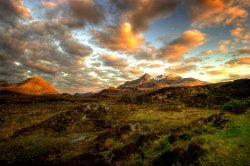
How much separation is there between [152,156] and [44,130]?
84.1 feet

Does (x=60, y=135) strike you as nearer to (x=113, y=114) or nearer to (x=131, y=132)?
(x=131, y=132)

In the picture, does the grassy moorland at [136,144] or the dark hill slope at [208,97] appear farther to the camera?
the dark hill slope at [208,97]

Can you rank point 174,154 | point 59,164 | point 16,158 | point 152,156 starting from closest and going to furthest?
point 174,154
point 152,156
point 59,164
point 16,158

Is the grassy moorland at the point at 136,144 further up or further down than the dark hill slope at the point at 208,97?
further down

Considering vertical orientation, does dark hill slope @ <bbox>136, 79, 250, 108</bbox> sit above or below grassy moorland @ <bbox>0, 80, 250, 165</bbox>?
above

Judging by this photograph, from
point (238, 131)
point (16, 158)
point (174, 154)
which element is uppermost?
point (238, 131)

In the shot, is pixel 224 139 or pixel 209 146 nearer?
pixel 209 146

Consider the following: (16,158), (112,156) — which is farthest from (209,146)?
(16,158)

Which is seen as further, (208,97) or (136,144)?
(208,97)

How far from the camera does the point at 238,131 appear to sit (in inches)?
532

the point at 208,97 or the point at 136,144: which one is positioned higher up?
the point at 208,97

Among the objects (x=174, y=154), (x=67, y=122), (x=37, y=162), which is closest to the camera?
(x=174, y=154)

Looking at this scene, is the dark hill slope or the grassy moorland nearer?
the grassy moorland

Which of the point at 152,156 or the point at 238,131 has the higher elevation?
the point at 238,131
